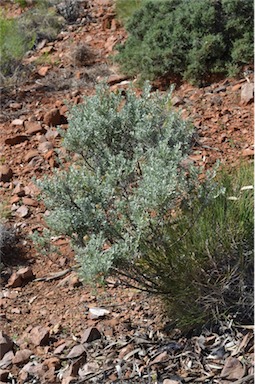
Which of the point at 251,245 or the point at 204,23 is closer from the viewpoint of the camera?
the point at 251,245

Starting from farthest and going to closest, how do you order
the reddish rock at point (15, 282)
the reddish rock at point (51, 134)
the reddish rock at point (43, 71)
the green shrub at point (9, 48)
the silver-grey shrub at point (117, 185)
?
the reddish rock at point (43, 71), the green shrub at point (9, 48), the reddish rock at point (51, 134), the reddish rock at point (15, 282), the silver-grey shrub at point (117, 185)

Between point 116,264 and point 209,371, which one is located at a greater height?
point 116,264

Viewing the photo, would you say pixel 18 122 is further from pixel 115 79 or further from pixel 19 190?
pixel 19 190

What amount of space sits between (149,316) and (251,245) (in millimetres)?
601

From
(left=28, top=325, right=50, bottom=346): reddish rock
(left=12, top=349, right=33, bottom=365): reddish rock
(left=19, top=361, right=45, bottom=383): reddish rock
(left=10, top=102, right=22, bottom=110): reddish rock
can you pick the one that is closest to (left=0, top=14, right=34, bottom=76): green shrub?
(left=10, top=102, right=22, bottom=110): reddish rock

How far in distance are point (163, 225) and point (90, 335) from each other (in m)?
0.66

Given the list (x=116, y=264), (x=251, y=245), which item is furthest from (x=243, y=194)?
(x=116, y=264)

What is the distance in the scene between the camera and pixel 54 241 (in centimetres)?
420

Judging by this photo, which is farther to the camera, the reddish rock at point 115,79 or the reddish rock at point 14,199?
the reddish rock at point 115,79

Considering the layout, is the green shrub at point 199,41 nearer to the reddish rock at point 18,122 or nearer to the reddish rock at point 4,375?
the reddish rock at point 18,122

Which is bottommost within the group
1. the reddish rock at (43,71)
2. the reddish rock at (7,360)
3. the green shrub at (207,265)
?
the reddish rock at (43,71)

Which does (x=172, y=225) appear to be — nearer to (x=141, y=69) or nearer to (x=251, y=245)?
(x=251, y=245)

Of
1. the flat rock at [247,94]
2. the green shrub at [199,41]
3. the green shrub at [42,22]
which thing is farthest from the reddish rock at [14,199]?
the green shrub at [42,22]

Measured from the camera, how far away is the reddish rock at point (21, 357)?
10.9 ft
